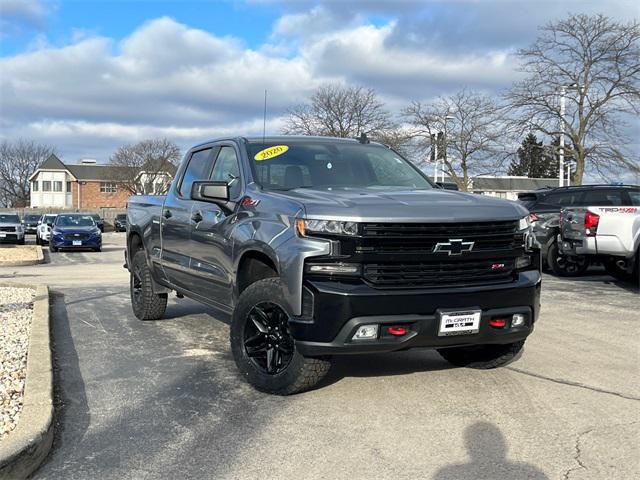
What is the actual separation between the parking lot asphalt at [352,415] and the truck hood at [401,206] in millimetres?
1319

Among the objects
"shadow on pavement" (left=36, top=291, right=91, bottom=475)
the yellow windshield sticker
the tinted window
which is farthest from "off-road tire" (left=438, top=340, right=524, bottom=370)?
the tinted window

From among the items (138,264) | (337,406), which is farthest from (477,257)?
(138,264)

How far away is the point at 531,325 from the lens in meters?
4.86

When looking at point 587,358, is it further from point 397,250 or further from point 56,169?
point 56,169

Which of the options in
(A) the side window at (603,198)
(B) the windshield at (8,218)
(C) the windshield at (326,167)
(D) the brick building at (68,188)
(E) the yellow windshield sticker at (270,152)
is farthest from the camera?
(D) the brick building at (68,188)

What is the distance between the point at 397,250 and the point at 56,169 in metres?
87.2

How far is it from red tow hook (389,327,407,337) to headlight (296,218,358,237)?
67 cm

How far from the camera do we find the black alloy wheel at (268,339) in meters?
4.73

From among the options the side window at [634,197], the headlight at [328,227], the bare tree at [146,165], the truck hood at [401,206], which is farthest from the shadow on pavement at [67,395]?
the bare tree at [146,165]

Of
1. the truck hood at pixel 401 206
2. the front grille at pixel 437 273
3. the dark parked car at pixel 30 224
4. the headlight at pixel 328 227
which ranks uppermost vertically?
the truck hood at pixel 401 206

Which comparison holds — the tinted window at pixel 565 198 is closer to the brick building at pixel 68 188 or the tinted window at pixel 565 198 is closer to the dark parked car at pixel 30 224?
the dark parked car at pixel 30 224

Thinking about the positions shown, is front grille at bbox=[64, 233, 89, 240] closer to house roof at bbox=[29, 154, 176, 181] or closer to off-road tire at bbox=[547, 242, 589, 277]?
off-road tire at bbox=[547, 242, 589, 277]

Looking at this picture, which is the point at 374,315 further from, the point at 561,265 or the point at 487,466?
the point at 561,265

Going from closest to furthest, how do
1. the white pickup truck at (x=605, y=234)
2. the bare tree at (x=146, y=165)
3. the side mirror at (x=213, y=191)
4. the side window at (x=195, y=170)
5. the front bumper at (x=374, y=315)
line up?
the front bumper at (x=374, y=315) → the side mirror at (x=213, y=191) → the side window at (x=195, y=170) → the white pickup truck at (x=605, y=234) → the bare tree at (x=146, y=165)
